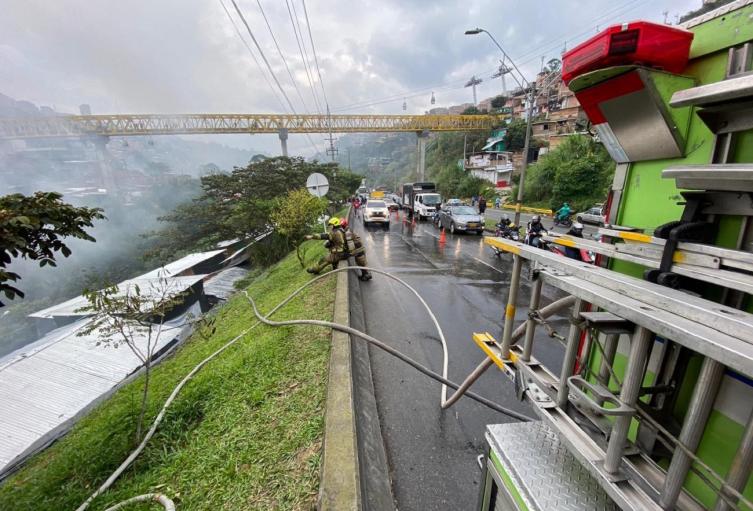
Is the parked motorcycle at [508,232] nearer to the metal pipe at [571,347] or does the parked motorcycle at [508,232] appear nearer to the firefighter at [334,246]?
the firefighter at [334,246]

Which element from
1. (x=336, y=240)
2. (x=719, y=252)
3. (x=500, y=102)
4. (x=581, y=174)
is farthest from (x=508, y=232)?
(x=500, y=102)

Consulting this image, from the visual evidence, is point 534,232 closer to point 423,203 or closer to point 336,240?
point 336,240

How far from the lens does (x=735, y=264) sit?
1.21 metres

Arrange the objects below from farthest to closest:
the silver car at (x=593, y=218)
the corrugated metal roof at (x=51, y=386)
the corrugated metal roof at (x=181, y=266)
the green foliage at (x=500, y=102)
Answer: the green foliage at (x=500, y=102)
the corrugated metal roof at (x=181, y=266)
the corrugated metal roof at (x=51, y=386)
the silver car at (x=593, y=218)

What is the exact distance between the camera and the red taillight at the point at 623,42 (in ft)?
5.00

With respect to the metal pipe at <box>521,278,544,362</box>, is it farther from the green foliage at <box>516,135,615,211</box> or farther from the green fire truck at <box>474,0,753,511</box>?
the green foliage at <box>516,135,615,211</box>

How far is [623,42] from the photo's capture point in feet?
5.05

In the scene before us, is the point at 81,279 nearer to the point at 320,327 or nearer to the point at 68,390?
the point at 68,390

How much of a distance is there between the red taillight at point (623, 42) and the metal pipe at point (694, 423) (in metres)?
1.51

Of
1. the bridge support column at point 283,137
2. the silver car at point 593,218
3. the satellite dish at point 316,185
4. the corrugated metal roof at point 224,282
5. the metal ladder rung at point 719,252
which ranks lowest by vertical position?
the corrugated metal roof at point 224,282

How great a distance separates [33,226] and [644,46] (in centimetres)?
436

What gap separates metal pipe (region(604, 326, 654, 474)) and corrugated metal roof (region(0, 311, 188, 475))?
16.3 feet

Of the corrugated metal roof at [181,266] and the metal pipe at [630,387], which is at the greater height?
the metal pipe at [630,387]

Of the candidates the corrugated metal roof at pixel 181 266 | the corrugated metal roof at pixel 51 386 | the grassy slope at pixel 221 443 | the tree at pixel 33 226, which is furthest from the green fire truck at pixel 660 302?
the corrugated metal roof at pixel 181 266
